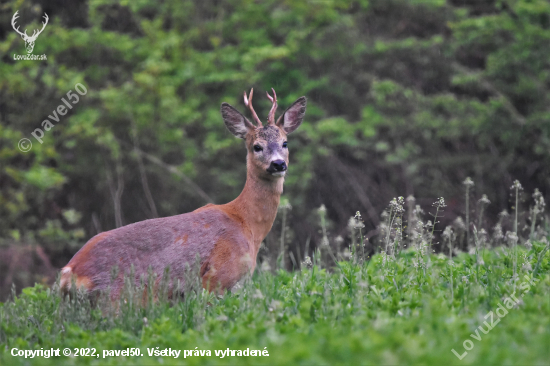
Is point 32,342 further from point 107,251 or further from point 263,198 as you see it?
point 263,198

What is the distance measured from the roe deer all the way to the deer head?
1 centimetres

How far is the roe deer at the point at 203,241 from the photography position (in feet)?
16.3

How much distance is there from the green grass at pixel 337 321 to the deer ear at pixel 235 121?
1.86m

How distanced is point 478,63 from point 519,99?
1916 millimetres

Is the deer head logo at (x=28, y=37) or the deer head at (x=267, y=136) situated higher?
the deer head logo at (x=28, y=37)

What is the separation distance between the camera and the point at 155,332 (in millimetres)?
3803

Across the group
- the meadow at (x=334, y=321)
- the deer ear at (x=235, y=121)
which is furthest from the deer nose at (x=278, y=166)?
the meadow at (x=334, y=321)

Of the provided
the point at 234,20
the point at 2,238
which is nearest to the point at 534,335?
the point at 234,20

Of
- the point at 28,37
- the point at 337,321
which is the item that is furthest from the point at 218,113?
the point at 337,321

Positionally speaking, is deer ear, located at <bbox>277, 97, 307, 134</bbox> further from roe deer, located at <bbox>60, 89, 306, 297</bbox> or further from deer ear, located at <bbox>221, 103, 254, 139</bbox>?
roe deer, located at <bbox>60, 89, 306, 297</bbox>

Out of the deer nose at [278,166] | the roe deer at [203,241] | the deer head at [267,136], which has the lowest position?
the roe deer at [203,241]

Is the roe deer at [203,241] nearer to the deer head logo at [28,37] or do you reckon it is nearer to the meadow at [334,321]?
the meadow at [334,321]

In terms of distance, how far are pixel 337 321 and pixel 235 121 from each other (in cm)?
316

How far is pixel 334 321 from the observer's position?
361 centimetres
